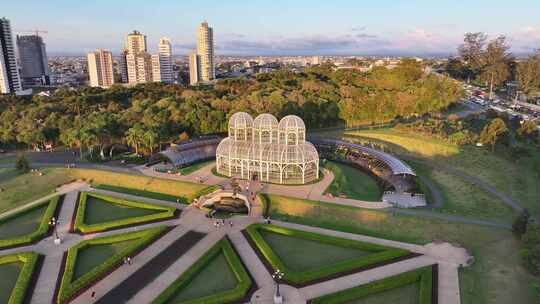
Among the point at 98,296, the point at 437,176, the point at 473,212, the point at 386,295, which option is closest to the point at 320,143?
the point at 437,176

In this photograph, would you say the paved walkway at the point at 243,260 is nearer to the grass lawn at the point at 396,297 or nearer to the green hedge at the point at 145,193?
the grass lawn at the point at 396,297

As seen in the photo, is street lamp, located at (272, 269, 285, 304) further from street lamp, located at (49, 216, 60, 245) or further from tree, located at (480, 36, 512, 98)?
tree, located at (480, 36, 512, 98)

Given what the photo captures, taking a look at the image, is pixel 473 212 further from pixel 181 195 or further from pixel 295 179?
pixel 181 195

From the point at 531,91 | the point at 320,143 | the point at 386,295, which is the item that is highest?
the point at 531,91

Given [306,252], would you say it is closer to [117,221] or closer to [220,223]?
[220,223]

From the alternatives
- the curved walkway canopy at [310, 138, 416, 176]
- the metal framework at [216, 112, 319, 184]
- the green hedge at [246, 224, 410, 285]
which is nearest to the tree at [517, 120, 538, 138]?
the curved walkway canopy at [310, 138, 416, 176]

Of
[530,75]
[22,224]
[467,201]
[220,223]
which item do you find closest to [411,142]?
[467,201]
